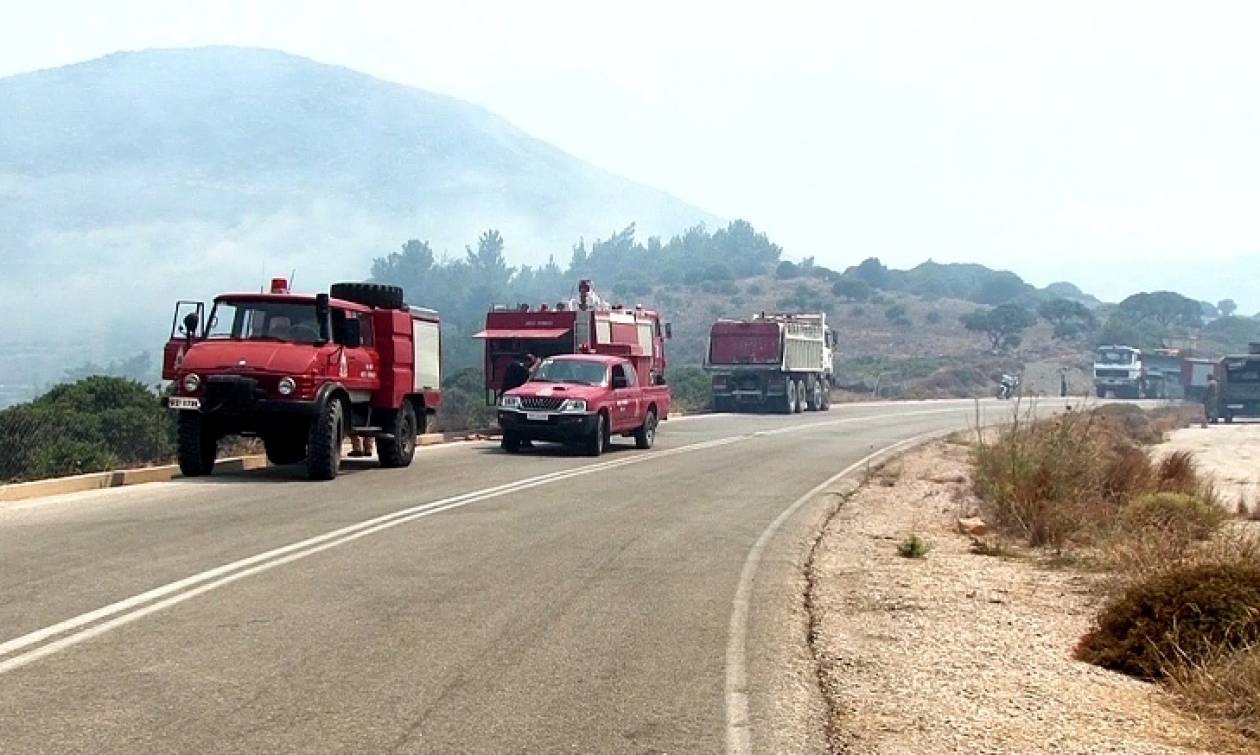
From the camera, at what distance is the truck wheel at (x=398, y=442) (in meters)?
20.8

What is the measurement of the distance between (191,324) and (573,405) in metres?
7.74

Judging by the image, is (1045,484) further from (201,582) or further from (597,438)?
(201,582)

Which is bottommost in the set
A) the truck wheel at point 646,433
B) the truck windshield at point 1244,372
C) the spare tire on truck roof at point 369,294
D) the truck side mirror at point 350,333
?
the truck wheel at point 646,433

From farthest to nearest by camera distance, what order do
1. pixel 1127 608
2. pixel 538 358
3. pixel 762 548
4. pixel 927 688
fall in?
pixel 538 358 → pixel 762 548 → pixel 1127 608 → pixel 927 688

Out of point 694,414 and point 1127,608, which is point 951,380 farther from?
point 1127,608

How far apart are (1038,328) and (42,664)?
447 ft

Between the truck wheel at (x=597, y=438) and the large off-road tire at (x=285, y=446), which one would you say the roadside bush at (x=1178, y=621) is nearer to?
the large off-road tire at (x=285, y=446)

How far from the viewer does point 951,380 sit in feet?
296

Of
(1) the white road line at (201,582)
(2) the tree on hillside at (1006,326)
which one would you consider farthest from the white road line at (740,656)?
(2) the tree on hillside at (1006,326)

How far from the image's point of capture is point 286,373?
1755 centimetres

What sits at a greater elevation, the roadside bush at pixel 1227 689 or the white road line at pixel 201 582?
the white road line at pixel 201 582

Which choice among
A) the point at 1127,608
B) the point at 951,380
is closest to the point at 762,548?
the point at 1127,608

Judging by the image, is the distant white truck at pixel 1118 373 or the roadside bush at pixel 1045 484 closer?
the roadside bush at pixel 1045 484

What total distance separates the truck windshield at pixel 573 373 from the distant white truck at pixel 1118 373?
5863 centimetres
